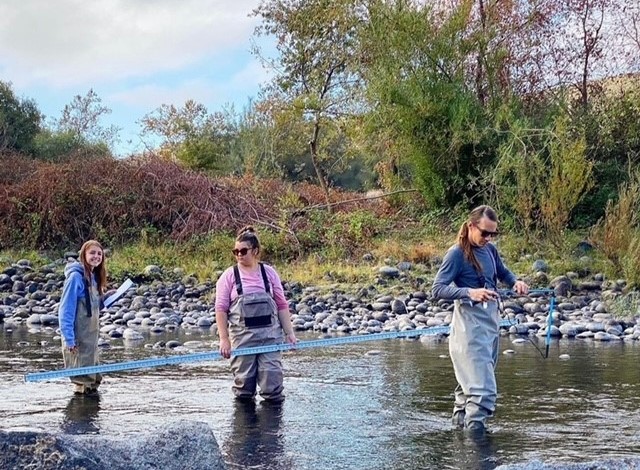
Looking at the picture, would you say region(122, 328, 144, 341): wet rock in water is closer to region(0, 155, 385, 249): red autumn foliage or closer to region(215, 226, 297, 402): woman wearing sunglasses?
region(215, 226, 297, 402): woman wearing sunglasses

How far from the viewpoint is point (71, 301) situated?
27.5 ft

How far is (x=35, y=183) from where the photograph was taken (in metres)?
22.7

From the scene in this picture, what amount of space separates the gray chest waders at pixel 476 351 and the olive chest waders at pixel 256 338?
1.83 m

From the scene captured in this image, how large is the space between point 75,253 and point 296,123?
10033mm

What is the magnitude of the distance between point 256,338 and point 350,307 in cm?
787

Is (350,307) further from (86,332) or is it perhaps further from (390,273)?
(86,332)

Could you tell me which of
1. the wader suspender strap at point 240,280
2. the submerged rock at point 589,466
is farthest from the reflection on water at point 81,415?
the submerged rock at point 589,466

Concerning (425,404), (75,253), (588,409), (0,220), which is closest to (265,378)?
(425,404)

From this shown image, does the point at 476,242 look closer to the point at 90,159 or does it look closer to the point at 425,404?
the point at 425,404

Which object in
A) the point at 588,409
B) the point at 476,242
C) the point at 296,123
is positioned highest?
the point at 296,123

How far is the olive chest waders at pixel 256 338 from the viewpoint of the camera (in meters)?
8.12

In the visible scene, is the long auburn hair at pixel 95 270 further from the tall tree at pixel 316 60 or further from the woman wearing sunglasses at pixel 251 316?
the tall tree at pixel 316 60

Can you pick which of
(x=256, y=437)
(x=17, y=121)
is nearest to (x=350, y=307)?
(x=256, y=437)

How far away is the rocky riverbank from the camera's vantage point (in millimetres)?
13781
